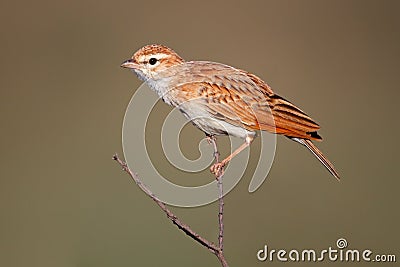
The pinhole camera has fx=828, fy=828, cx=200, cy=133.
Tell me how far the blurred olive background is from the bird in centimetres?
202

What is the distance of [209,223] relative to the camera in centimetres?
550

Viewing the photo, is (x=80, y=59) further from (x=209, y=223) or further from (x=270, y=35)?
(x=209, y=223)

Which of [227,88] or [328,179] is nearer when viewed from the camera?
[227,88]

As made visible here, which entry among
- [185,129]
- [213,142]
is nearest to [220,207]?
[213,142]

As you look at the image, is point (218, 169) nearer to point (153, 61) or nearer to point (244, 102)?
point (244, 102)

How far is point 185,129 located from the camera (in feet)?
22.2

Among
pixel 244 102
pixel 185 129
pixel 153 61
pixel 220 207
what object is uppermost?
pixel 185 129

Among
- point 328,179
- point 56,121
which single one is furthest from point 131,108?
point 56,121

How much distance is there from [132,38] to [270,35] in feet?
4.54

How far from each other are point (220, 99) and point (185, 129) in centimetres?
358

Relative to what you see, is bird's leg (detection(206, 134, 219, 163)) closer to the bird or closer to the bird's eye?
the bird
